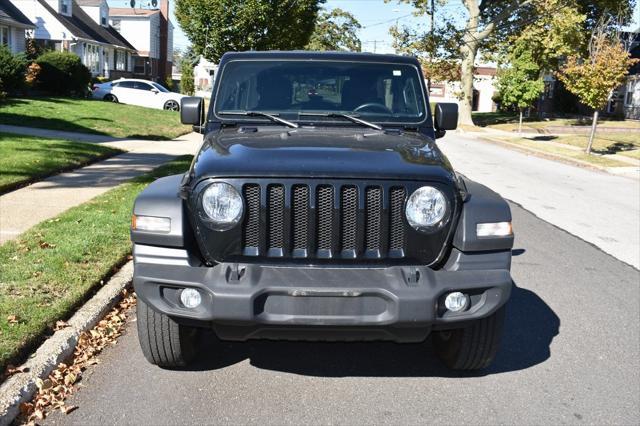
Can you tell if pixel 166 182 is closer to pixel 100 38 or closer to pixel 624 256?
pixel 624 256

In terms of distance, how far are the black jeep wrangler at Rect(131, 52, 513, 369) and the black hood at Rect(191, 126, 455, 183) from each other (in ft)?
0.04

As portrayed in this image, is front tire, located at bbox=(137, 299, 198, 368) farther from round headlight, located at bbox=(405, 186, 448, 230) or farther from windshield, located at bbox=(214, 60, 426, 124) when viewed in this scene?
windshield, located at bbox=(214, 60, 426, 124)

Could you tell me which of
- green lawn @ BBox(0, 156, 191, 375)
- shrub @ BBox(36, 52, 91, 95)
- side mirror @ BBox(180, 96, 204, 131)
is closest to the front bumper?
green lawn @ BBox(0, 156, 191, 375)

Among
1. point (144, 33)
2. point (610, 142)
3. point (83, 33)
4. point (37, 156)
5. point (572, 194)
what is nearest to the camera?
point (37, 156)

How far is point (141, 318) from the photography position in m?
3.99

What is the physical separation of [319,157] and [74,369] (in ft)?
6.41

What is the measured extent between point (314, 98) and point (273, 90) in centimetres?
31

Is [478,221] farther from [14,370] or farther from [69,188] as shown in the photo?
[69,188]

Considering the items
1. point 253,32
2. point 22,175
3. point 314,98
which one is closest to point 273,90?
point 314,98

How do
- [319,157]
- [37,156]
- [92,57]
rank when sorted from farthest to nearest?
[92,57] → [37,156] → [319,157]

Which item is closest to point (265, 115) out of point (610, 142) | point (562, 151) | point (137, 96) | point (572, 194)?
point (572, 194)

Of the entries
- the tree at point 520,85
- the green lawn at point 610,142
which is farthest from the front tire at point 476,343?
the tree at point 520,85

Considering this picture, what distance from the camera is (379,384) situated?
13.6 ft

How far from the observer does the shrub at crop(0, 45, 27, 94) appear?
23.6 meters
